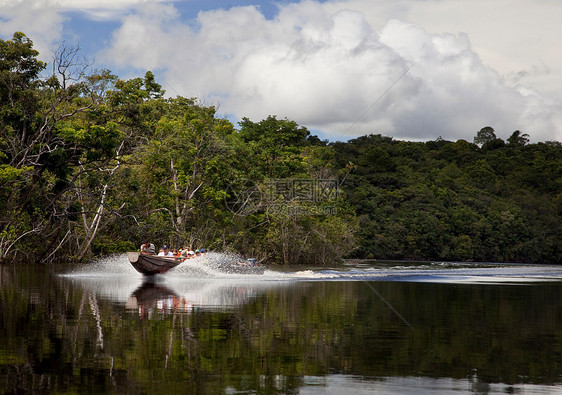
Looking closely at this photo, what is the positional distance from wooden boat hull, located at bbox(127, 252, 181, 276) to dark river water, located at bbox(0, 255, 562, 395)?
983 centimetres

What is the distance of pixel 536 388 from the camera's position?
938 cm

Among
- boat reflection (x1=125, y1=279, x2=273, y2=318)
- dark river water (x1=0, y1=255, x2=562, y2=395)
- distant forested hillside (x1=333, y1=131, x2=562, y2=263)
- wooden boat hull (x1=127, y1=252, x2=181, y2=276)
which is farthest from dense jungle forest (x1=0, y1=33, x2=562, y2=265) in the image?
dark river water (x1=0, y1=255, x2=562, y2=395)

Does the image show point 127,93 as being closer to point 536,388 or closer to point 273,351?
point 273,351

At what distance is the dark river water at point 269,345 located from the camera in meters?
9.16

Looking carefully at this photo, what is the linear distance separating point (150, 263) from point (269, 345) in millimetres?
21111

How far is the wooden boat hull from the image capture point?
105 ft

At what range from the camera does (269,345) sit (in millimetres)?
12102

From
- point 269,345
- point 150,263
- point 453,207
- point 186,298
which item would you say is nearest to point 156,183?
point 150,263

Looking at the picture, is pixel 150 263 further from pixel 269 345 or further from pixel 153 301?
pixel 269 345

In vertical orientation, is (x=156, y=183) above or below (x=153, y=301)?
above

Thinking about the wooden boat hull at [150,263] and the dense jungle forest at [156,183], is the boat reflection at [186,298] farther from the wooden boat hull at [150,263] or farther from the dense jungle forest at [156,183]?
the dense jungle forest at [156,183]

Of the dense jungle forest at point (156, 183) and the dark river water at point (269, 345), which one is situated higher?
the dense jungle forest at point (156, 183)

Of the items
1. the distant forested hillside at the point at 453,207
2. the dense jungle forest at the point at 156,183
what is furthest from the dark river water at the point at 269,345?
the distant forested hillside at the point at 453,207

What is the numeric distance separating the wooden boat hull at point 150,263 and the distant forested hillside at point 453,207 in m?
50.2
